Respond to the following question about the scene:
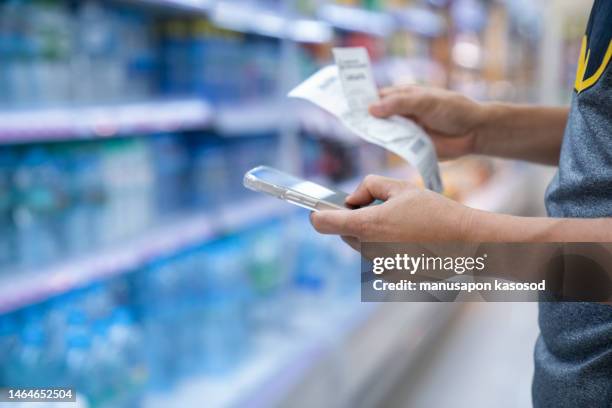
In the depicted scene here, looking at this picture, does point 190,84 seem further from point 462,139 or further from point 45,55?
point 462,139

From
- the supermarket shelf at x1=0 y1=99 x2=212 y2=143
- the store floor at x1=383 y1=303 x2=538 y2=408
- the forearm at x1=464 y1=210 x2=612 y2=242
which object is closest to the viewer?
A: the forearm at x1=464 y1=210 x2=612 y2=242

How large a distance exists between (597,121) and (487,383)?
222 centimetres

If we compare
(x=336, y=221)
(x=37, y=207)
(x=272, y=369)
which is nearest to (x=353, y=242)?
(x=336, y=221)

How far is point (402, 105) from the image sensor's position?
116 centimetres

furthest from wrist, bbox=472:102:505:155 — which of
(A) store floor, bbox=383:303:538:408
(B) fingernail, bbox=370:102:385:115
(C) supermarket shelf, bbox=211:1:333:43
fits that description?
(A) store floor, bbox=383:303:538:408

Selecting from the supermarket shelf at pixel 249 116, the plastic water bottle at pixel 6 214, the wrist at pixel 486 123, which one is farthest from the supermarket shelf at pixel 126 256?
the wrist at pixel 486 123

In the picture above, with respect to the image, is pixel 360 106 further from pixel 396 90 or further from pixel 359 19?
pixel 359 19

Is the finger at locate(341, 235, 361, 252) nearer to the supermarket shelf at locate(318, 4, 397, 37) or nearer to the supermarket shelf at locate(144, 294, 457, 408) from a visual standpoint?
the supermarket shelf at locate(144, 294, 457, 408)

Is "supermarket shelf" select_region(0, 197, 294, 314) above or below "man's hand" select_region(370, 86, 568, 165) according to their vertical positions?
below

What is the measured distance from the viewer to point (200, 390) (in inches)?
78.0

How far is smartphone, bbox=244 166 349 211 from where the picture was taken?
0.87 metres

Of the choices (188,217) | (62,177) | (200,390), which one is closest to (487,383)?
(200,390)

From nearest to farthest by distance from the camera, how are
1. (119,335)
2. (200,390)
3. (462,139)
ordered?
(462,139) → (119,335) → (200,390)

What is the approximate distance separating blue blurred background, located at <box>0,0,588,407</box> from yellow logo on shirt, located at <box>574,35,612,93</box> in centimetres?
116
